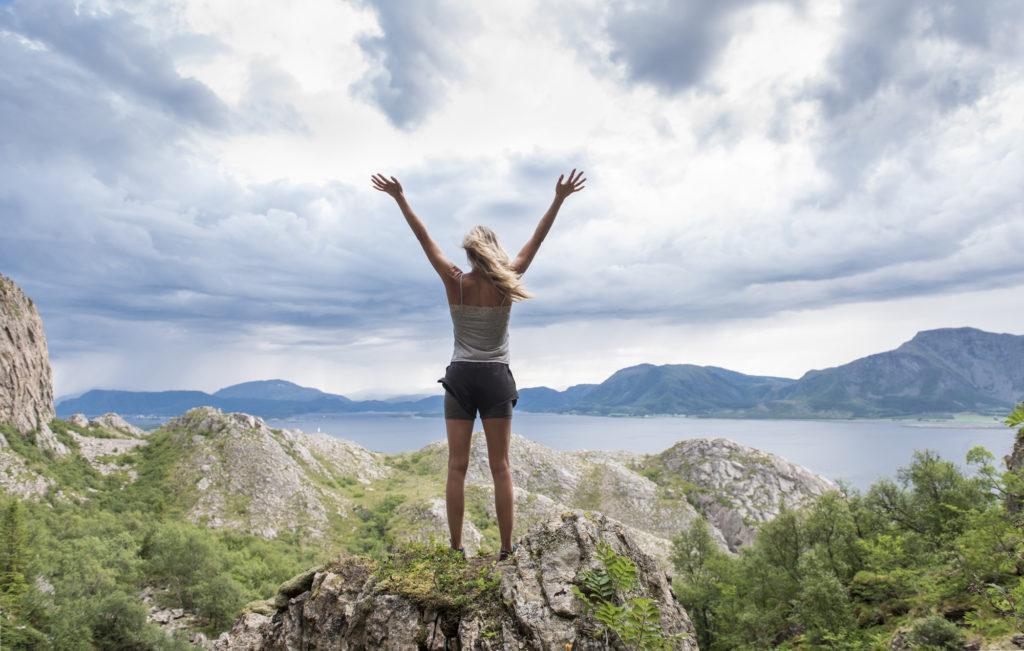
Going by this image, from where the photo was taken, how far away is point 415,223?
7641 millimetres

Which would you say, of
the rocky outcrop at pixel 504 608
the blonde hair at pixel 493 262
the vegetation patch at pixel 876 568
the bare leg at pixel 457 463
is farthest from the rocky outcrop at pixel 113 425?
the blonde hair at pixel 493 262

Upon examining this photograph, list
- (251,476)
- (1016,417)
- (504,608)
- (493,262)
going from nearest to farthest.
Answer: (1016,417), (504,608), (493,262), (251,476)

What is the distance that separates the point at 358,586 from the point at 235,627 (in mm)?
4222

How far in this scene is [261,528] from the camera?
80.2 m

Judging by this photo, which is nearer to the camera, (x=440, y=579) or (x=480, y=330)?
(x=440, y=579)

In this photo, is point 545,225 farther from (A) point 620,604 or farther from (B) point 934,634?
(B) point 934,634

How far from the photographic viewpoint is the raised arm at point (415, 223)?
748cm

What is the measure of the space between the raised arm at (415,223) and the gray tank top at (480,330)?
46 centimetres

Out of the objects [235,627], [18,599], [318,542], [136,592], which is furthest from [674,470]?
[235,627]

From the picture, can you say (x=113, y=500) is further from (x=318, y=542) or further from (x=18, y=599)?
(x=18, y=599)

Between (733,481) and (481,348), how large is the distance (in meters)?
129

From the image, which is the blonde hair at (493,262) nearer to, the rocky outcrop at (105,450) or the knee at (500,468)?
the knee at (500,468)

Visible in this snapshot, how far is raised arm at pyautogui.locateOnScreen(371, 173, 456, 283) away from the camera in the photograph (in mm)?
7477

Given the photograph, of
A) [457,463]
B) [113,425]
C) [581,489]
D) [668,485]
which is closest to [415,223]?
[457,463]
